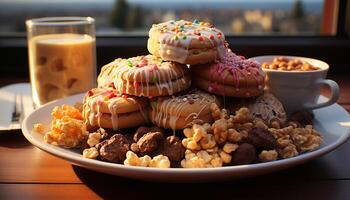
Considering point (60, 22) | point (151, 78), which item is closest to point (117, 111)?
point (151, 78)

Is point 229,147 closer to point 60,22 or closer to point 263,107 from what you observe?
point 263,107

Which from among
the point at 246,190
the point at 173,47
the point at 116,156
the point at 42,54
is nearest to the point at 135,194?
the point at 116,156

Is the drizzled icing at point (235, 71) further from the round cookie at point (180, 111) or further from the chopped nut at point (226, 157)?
the chopped nut at point (226, 157)

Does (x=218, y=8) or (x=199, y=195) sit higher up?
(x=218, y=8)

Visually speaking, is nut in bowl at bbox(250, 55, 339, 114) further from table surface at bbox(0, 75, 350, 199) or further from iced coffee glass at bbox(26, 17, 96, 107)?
iced coffee glass at bbox(26, 17, 96, 107)

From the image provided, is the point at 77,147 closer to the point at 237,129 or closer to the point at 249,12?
the point at 237,129

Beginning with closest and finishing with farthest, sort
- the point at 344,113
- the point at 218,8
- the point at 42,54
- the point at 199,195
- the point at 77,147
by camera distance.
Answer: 1. the point at 199,195
2. the point at 77,147
3. the point at 344,113
4. the point at 42,54
5. the point at 218,8

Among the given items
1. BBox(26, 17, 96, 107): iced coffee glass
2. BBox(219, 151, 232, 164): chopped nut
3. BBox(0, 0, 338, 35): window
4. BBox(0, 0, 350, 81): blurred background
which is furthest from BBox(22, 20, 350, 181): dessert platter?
BBox(0, 0, 338, 35): window

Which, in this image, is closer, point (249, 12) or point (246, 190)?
point (246, 190)
